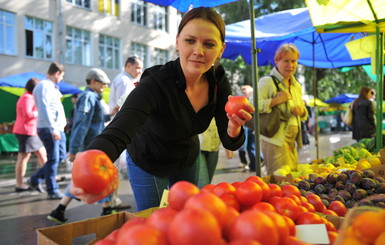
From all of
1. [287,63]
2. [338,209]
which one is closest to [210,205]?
[338,209]

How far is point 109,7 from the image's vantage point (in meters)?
20.8

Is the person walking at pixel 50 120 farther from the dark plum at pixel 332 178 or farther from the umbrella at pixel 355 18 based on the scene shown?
the dark plum at pixel 332 178

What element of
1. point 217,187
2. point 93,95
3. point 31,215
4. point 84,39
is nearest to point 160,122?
point 217,187

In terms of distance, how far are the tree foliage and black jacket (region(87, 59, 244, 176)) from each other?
16792mm

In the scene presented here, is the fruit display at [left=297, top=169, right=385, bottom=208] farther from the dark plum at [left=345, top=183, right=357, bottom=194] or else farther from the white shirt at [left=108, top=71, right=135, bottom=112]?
the white shirt at [left=108, top=71, right=135, bottom=112]

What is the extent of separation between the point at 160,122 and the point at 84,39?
1898 centimetres

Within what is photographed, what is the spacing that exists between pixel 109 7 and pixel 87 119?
17971mm

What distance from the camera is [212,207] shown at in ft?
3.37

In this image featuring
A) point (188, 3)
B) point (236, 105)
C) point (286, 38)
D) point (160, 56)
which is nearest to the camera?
point (236, 105)

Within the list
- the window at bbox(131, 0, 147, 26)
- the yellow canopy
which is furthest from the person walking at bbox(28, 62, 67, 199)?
the window at bbox(131, 0, 147, 26)

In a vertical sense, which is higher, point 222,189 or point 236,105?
point 236,105

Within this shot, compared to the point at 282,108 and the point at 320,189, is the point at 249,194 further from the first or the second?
the point at 282,108

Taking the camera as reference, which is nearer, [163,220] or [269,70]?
[163,220]

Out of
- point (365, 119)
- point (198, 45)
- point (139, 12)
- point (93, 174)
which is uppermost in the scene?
point (139, 12)
